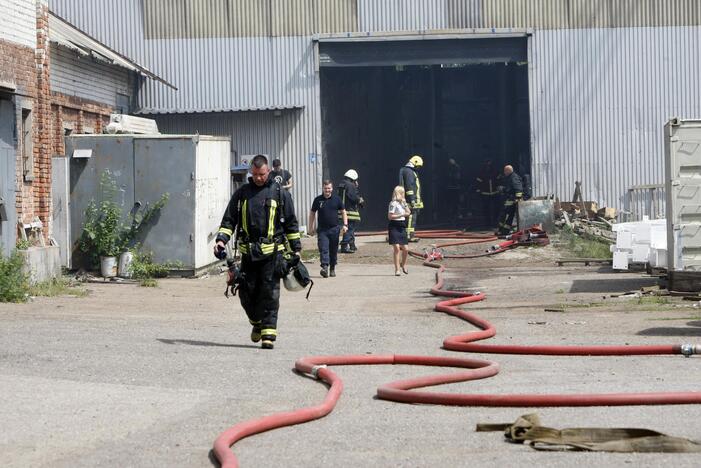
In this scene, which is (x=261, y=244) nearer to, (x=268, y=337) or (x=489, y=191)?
(x=268, y=337)

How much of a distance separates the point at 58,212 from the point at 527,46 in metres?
15.1

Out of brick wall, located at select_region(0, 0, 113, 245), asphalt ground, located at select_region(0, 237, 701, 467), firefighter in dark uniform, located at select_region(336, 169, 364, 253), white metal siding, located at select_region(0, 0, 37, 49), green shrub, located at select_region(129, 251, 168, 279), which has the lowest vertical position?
asphalt ground, located at select_region(0, 237, 701, 467)

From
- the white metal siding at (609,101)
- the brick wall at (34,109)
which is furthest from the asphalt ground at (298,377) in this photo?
the white metal siding at (609,101)

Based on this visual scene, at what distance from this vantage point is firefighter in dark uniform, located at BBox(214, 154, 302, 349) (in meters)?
12.0

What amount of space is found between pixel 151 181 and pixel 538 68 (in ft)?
46.4

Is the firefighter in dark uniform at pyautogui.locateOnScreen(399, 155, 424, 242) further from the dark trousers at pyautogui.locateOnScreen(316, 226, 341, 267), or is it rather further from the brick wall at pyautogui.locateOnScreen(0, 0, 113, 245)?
the brick wall at pyautogui.locateOnScreen(0, 0, 113, 245)

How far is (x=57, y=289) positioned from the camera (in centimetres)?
1759

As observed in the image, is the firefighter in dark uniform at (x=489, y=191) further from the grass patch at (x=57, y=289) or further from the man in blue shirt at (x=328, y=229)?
the grass patch at (x=57, y=289)

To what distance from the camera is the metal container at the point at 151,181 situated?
20.6 m

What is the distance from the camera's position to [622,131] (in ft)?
104

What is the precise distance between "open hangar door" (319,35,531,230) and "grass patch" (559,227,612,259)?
601 cm

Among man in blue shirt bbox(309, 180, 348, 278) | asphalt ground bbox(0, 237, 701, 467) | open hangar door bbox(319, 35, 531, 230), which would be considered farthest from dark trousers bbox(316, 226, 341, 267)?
open hangar door bbox(319, 35, 531, 230)

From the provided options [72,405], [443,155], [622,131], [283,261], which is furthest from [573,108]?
[72,405]

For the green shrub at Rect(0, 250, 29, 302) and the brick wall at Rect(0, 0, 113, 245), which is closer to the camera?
the green shrub at Rect(0, 250, 29, 302)
